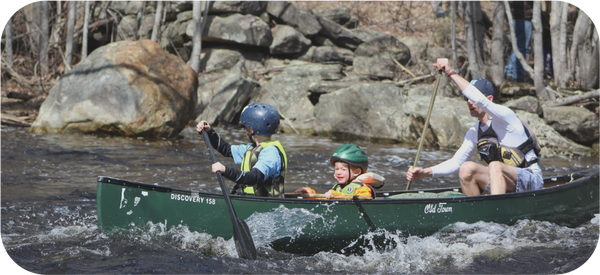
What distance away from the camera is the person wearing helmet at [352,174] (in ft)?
14.9

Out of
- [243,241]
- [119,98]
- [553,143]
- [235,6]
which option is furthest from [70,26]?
[243,241]

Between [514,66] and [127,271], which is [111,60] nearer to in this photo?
[127,271]

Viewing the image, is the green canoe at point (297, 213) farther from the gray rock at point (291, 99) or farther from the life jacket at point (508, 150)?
the gray rock at point (291, 99)

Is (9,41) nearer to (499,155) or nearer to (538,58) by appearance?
(538,58)

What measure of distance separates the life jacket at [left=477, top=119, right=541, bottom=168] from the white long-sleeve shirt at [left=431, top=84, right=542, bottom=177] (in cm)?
3

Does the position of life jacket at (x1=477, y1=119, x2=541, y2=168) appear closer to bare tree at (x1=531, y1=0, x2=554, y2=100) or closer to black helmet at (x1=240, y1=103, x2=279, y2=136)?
black helmet at (x1=240, y1=103, x2=279, y2=136)

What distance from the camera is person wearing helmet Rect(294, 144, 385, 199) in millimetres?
4555

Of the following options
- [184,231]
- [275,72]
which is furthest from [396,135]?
[184,231]

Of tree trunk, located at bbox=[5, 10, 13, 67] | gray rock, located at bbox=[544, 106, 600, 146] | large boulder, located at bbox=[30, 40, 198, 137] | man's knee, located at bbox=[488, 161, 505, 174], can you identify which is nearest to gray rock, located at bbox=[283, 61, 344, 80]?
large boulder, located at bbox=[30, 40, 198, 137]

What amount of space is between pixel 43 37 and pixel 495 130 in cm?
1237

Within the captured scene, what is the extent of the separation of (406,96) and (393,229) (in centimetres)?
829

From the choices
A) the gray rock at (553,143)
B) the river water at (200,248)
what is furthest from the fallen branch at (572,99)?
the river water at (200,248)

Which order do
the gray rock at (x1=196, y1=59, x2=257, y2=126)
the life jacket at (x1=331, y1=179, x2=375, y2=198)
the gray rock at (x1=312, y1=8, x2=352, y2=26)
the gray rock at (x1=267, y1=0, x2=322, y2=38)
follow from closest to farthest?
the life jacket at (x1=331, y1=179, x2=375, y2=198) < the gray rock at (x1=196, y1=59, x2=257, y2=126) < the gray rock at (x1=267, y1=0, x2=322, y2=38) < the gray rock at (x1=312, y1=8, x2=352, y2=26)

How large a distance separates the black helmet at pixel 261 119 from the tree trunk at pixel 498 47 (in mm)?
9082
